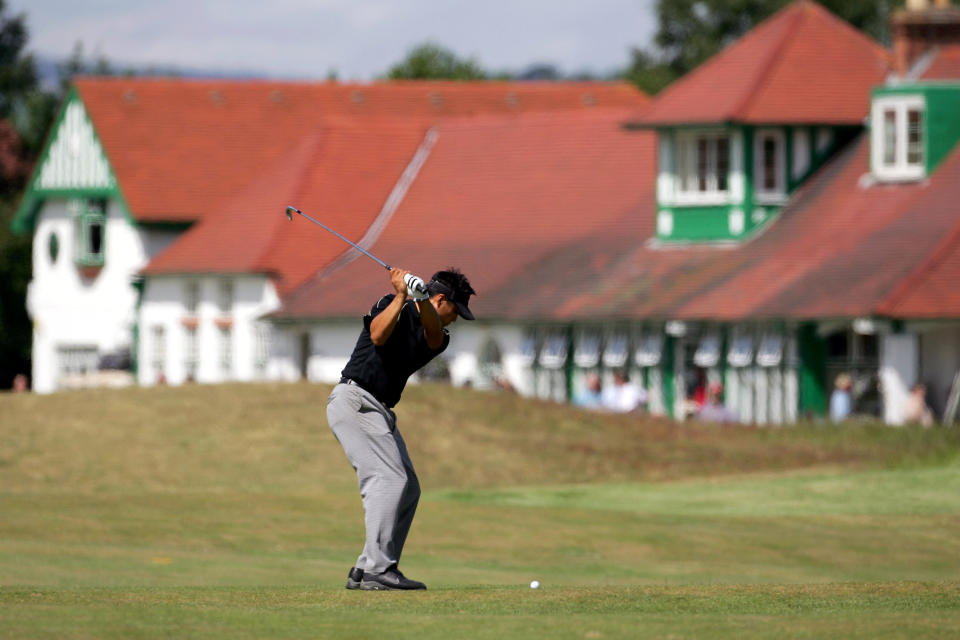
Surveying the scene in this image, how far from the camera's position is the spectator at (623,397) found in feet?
143

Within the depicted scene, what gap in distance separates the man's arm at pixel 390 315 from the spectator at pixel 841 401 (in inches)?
1056

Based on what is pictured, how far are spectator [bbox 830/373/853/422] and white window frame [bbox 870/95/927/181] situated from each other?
16.4 ft

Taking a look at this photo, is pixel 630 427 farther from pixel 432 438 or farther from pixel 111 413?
pixel 111 413

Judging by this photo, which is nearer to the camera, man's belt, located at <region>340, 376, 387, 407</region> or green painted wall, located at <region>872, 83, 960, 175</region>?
man's belt, located at <region>340, 376, 387, 407</region>

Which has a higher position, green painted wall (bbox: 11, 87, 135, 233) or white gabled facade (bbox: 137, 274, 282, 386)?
green painted wall (bbox: 11, 87, 135, 233)

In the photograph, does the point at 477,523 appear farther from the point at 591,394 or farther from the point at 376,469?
the point at 591,394

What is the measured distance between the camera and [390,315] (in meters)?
13.6

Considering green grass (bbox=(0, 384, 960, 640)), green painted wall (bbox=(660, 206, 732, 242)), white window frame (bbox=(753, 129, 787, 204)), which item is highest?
white window frame (bbox=(753, 129, 787, 204))

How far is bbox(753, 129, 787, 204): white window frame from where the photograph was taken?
1857 inches

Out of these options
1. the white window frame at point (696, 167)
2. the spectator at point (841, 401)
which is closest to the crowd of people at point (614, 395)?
the spectator at point (841, 401)

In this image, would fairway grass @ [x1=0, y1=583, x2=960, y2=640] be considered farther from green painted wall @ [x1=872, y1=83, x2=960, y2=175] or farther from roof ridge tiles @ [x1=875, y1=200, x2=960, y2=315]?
green painted wall @ [x1=872, y1=83, x2=960, y2=175]

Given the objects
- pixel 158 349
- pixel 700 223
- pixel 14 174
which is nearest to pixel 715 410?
pixel 700 223

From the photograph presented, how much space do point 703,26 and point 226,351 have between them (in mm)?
40051

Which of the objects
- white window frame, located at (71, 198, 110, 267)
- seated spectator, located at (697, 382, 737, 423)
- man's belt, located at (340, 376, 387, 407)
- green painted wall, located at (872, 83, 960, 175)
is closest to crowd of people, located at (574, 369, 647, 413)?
seated spectator, located at (697, 382, 737, 423)
